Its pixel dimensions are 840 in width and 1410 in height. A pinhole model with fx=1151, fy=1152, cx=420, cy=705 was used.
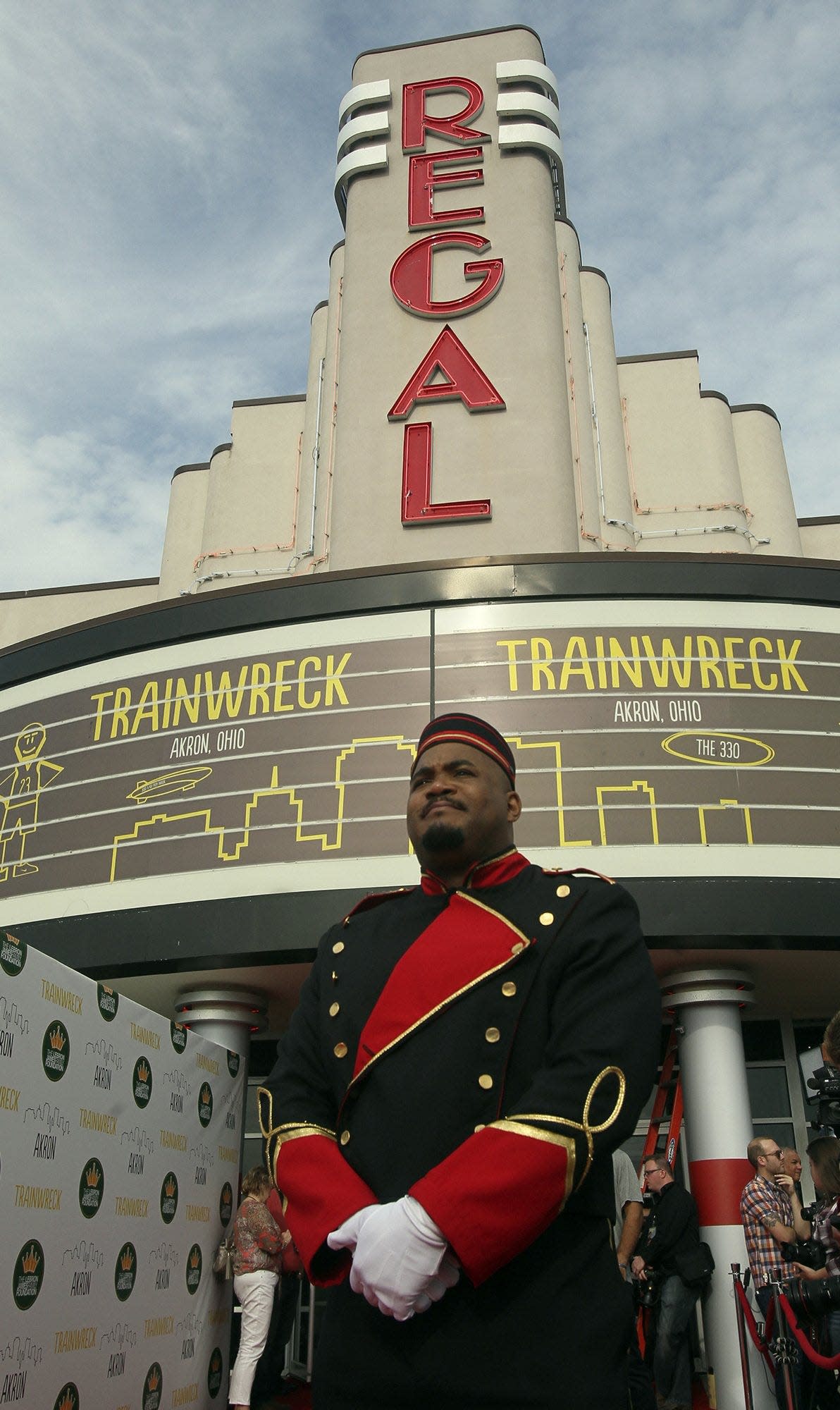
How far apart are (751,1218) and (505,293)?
11.6m

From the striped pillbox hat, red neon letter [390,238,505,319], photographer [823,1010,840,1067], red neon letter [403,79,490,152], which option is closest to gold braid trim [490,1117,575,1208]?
the striped pillbox hat

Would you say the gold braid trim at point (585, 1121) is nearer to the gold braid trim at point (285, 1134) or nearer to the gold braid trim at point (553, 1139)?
the gold braid trim at point (553, 1139)

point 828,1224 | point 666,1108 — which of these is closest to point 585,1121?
point 828,1224

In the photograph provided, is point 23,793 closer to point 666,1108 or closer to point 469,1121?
point 666,1108

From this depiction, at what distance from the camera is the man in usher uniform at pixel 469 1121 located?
7.71ft

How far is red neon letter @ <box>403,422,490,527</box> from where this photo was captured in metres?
13.8

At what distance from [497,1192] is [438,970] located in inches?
22.8

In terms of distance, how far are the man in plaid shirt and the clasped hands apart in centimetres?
564

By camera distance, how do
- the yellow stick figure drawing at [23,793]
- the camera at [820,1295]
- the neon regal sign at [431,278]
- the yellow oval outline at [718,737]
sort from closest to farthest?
the camera at [820,1295], the yellow oval outline at [718,737], the yellow stick figure drawing at [23,793], the neon regal sign at [431,278]

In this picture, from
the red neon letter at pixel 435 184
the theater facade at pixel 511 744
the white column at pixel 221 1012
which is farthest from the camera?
the red neon letter at pixel 435 184

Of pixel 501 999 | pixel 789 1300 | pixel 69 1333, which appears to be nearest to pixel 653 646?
pixel 789 1300

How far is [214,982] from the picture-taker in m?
10.5

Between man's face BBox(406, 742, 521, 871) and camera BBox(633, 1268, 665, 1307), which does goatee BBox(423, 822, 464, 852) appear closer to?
man's face BBox(406, 742, 521, 871)

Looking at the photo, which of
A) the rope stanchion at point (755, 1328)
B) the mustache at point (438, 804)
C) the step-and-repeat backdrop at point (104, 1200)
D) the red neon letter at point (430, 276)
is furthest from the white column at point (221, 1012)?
the red neon letter at point (430, 276)
